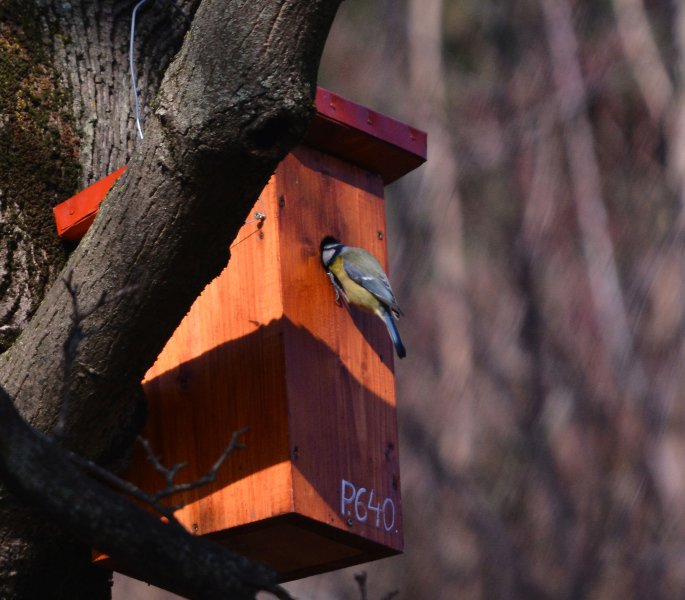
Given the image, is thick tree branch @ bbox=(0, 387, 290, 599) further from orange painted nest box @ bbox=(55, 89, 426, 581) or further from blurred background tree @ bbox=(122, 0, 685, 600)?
blurred background tree @ bbox=(122, 0, 685, 600)

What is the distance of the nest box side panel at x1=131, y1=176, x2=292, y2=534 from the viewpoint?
9.46 feet

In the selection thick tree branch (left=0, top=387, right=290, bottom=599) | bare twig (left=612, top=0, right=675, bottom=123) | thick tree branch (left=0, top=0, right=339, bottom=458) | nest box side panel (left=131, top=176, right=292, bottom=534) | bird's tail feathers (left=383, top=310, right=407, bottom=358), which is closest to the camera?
thick tree branch (left=0, top=387, right=290, bottom=599)

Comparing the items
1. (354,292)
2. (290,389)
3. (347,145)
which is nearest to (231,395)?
(290,389)

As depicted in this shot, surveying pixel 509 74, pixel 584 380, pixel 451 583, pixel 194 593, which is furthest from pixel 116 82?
pixel 509 74

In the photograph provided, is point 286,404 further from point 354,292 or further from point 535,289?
point 535,289

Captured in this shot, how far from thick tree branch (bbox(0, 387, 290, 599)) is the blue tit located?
1.07 m

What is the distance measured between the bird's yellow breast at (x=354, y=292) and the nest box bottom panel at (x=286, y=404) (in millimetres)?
41

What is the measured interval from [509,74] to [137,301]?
24.6 ft

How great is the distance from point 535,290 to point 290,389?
20.1ft

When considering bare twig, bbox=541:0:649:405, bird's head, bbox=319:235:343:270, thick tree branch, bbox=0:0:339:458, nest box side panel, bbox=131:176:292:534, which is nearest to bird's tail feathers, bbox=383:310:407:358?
bird's head, bbox=319:235:343:270

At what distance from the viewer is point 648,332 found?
8.77 metres

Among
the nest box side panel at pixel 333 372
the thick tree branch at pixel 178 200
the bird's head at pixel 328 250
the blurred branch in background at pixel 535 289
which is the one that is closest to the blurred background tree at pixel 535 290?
the blurred branch in background at pixel 535 289

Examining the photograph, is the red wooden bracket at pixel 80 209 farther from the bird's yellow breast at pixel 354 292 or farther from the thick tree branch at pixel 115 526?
the thick tree branch at pixel 115 526

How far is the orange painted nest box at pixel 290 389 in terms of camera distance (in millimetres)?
2896
